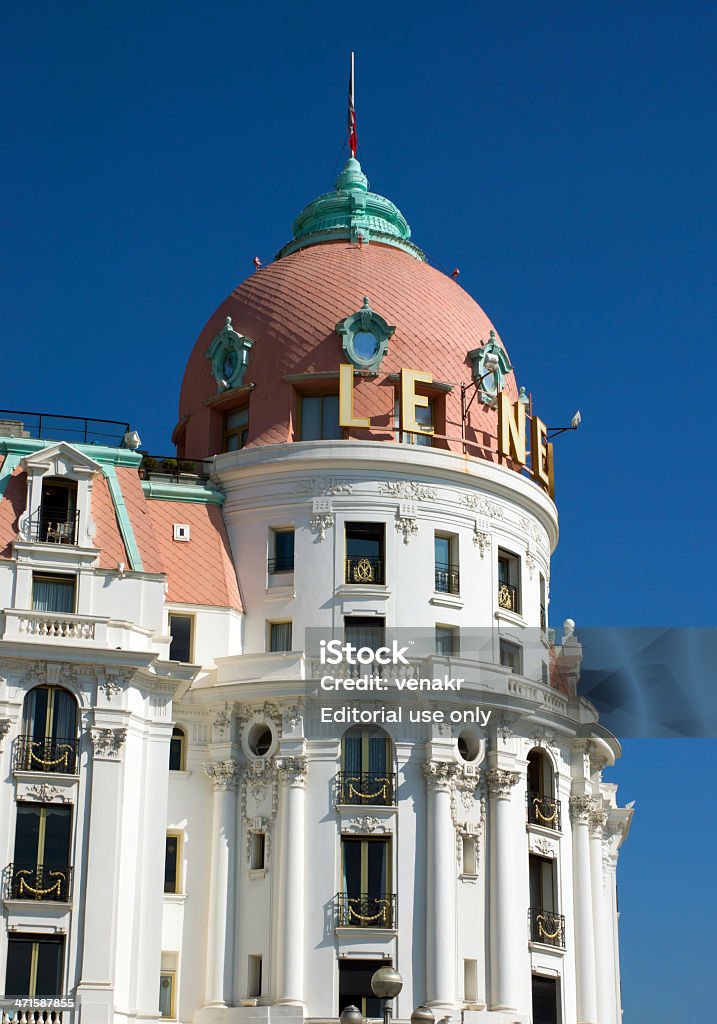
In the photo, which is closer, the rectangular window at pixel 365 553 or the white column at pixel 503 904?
the white column at pixel 503 904

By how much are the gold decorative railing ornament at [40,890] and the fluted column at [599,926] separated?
76.1 feet

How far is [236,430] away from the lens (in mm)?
73000

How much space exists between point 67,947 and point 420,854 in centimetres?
1331

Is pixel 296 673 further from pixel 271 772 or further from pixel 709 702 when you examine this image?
pixel 709 702

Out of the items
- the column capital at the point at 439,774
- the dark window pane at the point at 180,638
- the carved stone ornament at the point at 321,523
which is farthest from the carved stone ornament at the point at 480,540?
the dark window pane at the point at 180,638

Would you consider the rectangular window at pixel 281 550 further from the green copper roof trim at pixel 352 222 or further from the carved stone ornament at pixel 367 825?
the green copper roof trim at pixel 352 222

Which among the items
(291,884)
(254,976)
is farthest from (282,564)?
(254,976)

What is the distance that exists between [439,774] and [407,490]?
11.4 m

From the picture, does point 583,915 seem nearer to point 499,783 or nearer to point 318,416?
point 499,783

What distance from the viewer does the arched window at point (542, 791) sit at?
224 ft

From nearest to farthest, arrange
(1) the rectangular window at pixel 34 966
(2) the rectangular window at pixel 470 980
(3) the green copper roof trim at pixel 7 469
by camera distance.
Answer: (1) the rectangular window at pixel 34 966
(2) the rectangular window at pixel 470 980
(3) the green copper roof trim at pixel 7 469

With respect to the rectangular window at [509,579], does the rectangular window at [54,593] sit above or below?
below

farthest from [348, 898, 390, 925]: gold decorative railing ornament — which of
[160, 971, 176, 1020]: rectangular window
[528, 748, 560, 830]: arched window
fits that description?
[528, 748, 560, 830]: arched window

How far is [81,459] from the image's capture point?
65.0 m
